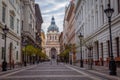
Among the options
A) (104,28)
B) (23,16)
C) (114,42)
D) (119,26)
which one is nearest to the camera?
(119,26)

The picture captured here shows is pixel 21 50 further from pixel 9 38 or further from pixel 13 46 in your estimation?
pixel 9 38

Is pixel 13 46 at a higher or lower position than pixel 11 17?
lower

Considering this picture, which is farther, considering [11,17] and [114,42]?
[11,17]

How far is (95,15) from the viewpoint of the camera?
1855 inches

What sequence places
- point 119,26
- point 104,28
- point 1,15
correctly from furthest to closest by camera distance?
point 1,15
point 104,28
point 119,26

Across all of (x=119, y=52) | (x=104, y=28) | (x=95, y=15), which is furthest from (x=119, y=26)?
(x=95, y=15)

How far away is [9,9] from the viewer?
48.4 m

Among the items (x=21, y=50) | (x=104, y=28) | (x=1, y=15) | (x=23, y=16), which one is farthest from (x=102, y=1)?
(x=23, y=16)

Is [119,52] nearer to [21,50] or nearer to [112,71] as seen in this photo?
[112,71]

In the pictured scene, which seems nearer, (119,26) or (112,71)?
(112,71)

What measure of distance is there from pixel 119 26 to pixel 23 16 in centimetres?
4661

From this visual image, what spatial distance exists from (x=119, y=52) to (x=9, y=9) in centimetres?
2359

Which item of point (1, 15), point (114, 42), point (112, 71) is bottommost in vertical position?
point (112, 71)

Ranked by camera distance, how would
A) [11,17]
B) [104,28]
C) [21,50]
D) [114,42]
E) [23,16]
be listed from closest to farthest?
[114,42] < [104,28] < [11,17] < [21,50] < [23,16]
